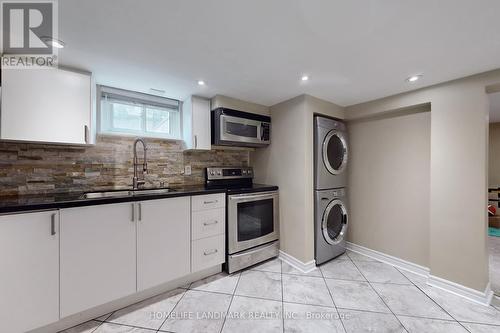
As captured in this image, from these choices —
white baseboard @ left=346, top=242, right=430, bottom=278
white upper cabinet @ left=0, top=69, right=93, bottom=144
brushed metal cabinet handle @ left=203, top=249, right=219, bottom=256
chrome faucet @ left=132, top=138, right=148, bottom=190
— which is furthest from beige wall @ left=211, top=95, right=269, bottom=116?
white baseboard @ left=346, top=242, right=430, bottom=278

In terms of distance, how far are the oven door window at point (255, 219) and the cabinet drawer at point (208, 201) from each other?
0.23 metres

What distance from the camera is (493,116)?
343 cm

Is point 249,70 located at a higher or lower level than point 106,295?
higher

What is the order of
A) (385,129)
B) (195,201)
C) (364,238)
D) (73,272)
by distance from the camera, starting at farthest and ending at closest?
(364,238), (385,129), (195,201), (73,272)

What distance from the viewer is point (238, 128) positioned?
96.1 inches

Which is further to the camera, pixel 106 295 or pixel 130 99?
pixel 130 99

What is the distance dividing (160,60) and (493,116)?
215 inches

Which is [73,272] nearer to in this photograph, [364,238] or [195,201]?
[195,201]

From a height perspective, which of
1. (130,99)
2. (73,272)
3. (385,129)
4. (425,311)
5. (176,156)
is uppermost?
(130,99)

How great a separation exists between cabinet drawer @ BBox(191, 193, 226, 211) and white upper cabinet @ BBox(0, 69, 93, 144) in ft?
3.67

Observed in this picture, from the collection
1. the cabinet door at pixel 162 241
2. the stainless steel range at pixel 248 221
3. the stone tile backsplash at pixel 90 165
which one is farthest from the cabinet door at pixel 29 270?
the stainless steel range at pixel 248 221

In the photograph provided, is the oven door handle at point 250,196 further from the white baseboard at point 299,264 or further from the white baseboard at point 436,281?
the white baseboard at point 436,281

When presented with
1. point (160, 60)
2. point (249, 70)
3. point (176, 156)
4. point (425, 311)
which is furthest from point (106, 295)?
point (425, 311)

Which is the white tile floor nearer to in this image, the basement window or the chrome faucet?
the chrome faucet
